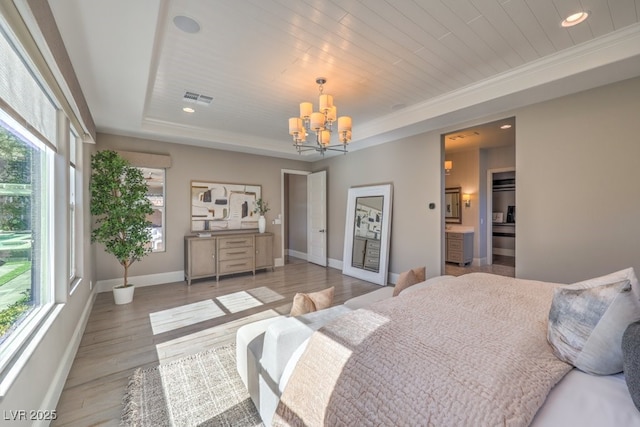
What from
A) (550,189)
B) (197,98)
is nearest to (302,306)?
(197,98)

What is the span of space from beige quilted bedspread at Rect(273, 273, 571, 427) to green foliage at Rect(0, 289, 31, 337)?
151cm

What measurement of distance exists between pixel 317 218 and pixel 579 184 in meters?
4.64

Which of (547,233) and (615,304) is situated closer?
(615,304)

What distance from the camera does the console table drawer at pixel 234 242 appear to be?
197 inches

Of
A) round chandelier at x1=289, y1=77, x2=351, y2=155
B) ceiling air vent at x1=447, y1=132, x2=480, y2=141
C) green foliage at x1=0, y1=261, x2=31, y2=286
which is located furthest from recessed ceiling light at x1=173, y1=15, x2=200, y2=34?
ceiling air vent at x1=447, y1=132, x2=480, y2=141

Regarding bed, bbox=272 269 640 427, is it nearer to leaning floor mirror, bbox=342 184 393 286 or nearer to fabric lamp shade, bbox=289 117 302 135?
fabric lamp shade, bbox=289 117 302 135

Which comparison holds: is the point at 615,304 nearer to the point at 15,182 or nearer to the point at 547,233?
the point at 547,233

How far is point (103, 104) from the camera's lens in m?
3.26

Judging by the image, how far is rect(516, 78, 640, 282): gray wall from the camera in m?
2.62

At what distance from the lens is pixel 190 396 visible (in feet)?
6.32

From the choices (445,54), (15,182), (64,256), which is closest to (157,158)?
(64,256)

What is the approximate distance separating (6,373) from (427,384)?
6.36 feet

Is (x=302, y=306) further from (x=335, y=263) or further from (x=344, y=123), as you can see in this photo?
(x=335, y=263)

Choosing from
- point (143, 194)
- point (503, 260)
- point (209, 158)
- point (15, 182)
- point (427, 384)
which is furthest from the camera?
point (503, 260)
